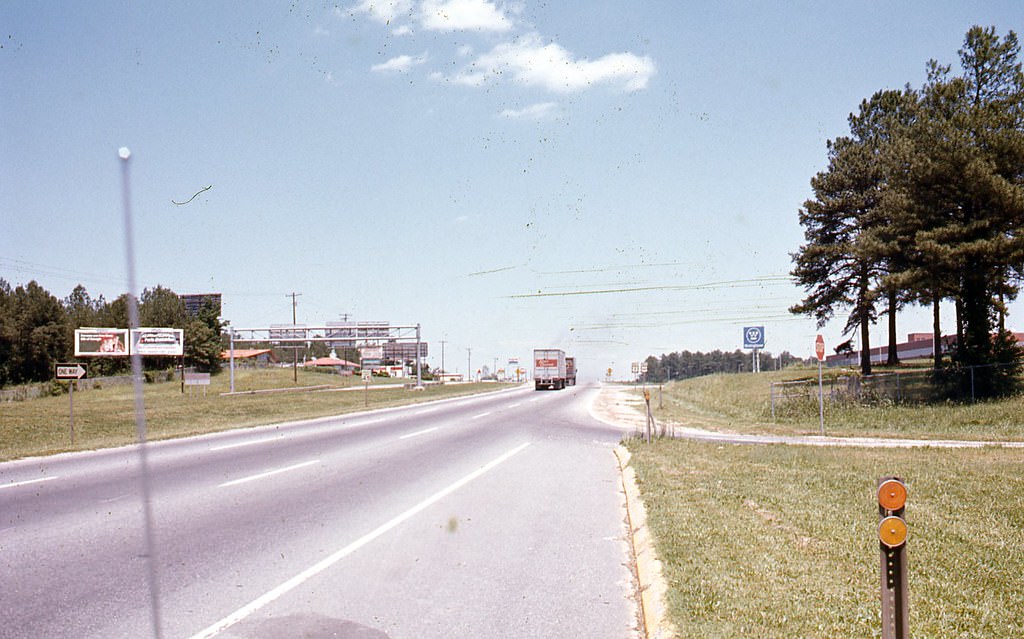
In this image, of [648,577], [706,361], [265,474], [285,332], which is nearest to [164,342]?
[285,332]

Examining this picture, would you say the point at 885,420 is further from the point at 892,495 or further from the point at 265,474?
the point at 892,495

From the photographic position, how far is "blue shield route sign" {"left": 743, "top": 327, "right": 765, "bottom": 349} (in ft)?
95.3

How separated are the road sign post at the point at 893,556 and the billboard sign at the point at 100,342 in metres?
70.5

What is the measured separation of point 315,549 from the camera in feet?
25.0

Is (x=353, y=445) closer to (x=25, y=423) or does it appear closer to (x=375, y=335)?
(x=25, y=423)

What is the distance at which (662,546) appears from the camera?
7.16 m

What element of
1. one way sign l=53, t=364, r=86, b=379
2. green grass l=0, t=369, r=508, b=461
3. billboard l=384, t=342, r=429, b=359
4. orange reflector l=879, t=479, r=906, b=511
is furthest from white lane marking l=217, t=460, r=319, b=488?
billboard l=384, t=342, r=429, b=359

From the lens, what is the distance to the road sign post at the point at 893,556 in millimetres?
3660

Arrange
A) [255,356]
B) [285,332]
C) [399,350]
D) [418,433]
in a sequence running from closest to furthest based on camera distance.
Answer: [418,433] → [285,332] → [255,356] → [399,350]

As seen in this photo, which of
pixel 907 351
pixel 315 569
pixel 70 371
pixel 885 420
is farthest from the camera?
pixel 907 351

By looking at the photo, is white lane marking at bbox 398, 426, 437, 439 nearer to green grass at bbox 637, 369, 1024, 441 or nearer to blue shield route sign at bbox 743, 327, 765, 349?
green grass at bbox 637, 369, 1024, 441

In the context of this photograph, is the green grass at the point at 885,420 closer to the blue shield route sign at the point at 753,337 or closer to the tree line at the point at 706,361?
the blue shield route sign at the point at 753,337

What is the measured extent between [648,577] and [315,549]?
11.8 ft

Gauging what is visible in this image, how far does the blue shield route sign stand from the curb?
20.1 m
